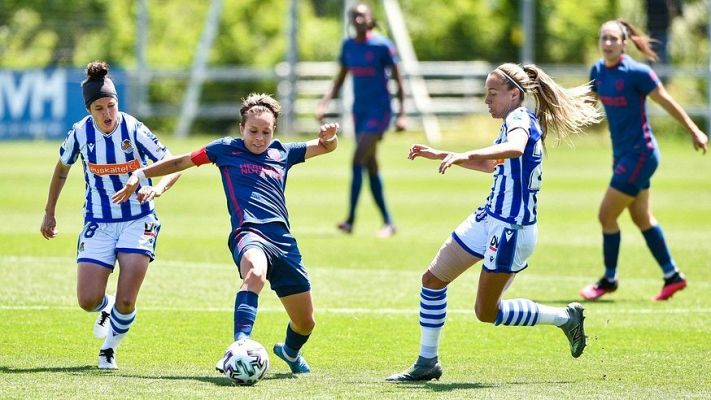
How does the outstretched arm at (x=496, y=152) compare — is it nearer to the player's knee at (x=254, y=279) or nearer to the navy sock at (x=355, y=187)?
the player's knee at (x=254, y=279)

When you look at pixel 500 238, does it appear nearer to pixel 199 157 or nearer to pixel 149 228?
pixel 199 157

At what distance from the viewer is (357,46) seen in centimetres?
1617

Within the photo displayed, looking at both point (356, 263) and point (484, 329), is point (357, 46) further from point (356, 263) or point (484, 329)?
point (484, 329)

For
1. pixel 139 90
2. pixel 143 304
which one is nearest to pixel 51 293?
pixel 143 304

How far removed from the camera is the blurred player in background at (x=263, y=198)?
7.60 metres

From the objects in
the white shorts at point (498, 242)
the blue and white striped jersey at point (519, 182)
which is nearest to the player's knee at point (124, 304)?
the white shorts at point (498, 242)

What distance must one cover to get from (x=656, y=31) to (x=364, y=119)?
64.7 feet

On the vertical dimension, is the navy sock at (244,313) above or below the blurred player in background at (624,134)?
below

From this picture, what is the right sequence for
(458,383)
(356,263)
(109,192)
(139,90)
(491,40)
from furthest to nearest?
(491,40) → (139,90) → (356,263) → (109,192) → (458,383)

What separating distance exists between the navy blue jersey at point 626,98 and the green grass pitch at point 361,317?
142 cm

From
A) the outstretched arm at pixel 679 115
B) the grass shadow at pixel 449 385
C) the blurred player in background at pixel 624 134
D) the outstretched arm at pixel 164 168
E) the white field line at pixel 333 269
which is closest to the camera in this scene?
the grass shadow at pixel 449 385

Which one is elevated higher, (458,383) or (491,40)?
(491,40)

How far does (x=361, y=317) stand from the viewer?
33.0ft

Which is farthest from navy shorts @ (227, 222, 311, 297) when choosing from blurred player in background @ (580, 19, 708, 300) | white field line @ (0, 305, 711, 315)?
blurred player in background @ (580, 19, 708, 300)
